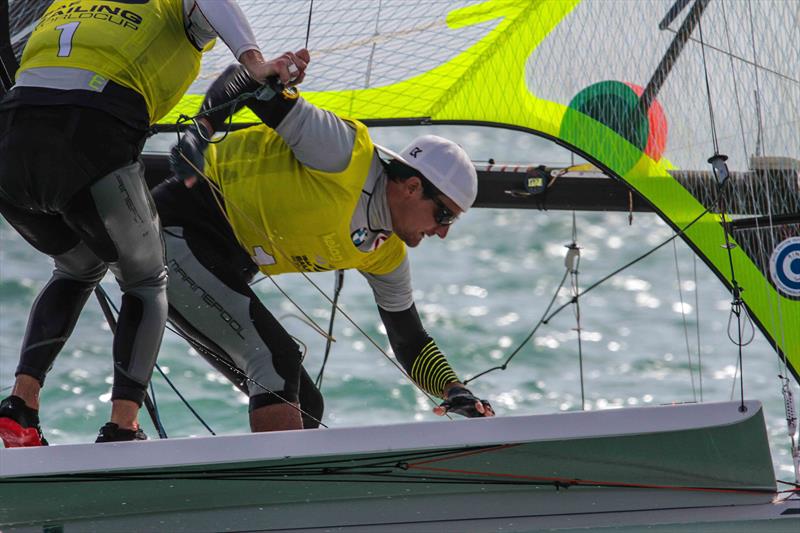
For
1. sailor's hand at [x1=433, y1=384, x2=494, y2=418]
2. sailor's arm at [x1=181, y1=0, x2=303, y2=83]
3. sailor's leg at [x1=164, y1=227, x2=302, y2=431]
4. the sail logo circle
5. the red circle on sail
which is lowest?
sailor's hand at [x1=433, y1=384, x2=494, y2=418]

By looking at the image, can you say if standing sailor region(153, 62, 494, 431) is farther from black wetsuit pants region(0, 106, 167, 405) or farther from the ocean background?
the ocean background

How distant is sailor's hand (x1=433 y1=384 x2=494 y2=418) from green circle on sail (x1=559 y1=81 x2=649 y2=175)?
25.2 inches

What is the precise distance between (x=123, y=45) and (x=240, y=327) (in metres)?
0.54

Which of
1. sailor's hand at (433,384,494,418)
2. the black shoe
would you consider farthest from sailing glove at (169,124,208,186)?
sailor's hand at (433,384,494,418)

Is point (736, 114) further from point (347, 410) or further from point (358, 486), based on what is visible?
point (347, 410)

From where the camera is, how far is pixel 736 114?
264 cm

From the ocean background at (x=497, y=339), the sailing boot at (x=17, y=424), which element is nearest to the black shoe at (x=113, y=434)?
the sailing boot at (x=17, y=424)

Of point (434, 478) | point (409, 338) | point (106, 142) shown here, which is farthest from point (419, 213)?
point (106, 142)

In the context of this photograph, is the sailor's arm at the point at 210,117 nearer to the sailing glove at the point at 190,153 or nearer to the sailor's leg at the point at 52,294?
the sailing glove at the point at 190,153

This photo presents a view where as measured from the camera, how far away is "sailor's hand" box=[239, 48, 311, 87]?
200 centimetres

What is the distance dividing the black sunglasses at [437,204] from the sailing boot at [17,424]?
0.75m

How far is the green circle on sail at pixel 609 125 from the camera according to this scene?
2781mm

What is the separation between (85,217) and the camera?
2.00 meters

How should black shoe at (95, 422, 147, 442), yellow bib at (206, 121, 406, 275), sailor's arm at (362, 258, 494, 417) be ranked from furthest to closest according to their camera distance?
sailor's arm at (362, 258, 494, 417) → yellow bib at (206, 121, 406, 275) → black shoe at (95, 422, 147, 442)
